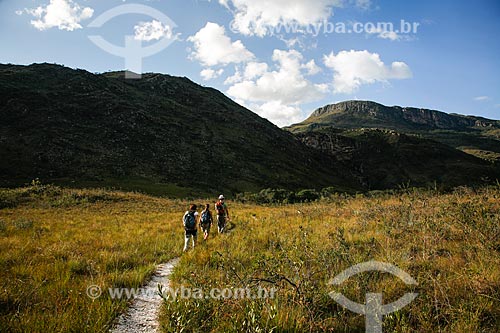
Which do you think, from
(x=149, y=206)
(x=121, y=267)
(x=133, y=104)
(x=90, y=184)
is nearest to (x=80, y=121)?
(x=133, y=104)

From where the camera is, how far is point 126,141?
60000 mm

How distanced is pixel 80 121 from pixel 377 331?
68493mm

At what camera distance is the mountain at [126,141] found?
4512 centimetres

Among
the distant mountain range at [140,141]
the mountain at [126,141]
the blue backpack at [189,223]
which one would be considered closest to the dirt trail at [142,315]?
the blue backpack at [189,223]

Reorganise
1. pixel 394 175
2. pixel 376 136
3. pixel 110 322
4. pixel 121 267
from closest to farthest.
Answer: pixel 110 322 → pixel 121 267 → pixel 394 175 → pixel 376 136

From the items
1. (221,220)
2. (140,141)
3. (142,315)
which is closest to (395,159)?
(140,141)

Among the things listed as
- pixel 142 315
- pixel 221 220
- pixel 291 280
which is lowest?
pixel 142 315

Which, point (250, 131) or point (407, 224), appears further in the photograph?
point (250, 131)

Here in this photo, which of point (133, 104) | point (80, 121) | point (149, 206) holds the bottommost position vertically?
point (149, 206)

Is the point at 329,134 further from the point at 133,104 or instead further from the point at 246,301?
the point at 246,301

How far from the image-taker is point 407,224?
331 inches

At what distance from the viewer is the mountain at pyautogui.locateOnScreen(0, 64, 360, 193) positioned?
45.1 metres

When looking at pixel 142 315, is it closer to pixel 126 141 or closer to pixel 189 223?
pixel 189 223

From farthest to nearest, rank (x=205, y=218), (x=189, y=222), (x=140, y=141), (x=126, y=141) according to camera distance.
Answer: (x=140, y=141) < (x=126, y=141) < (x=205, y=218) < (x=189, y=222)
